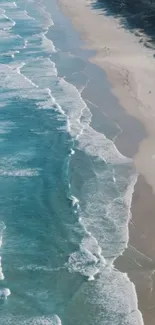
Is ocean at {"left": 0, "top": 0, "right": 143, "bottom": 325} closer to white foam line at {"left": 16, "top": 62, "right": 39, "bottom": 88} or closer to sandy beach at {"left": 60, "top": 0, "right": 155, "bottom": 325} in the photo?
white foam line at {"left": 16, "top": 62, "right": 39, "bottom": 88}

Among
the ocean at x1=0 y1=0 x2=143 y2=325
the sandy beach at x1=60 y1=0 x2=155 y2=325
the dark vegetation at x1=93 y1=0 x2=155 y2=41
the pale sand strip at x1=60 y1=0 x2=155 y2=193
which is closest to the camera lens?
the ocean at x1=0 y1=0 x2=143 y2=325

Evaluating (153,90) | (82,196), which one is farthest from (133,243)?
(153,90)

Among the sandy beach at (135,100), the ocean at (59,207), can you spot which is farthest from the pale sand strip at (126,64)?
the ocean at (59,207)

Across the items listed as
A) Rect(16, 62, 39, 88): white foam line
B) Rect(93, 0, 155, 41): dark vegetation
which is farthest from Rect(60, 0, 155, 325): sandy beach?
Answer: Rect(16, 62, 39, 88): white foam line

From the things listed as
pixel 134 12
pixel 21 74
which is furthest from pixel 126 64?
pixel 134 12

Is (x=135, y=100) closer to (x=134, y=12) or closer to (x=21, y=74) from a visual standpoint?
(x=21, y=74)

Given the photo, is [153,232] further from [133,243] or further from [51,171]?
[51,171]

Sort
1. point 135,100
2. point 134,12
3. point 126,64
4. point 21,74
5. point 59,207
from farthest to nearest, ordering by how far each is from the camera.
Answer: point 134,12 → point 126,64 → point 21,74 → point 135,100 → point 59,207
